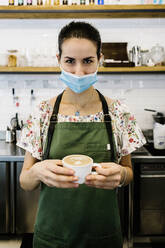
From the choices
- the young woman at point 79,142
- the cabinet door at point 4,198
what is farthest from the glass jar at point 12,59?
the young woman at point 79,142

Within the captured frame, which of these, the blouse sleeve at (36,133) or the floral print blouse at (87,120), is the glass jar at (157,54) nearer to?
the floral print blouse at (87,120)

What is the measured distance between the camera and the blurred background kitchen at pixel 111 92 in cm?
240

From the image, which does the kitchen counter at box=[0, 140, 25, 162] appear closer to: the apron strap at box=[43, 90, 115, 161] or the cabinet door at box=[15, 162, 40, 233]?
the cabinet door at box=[15, 162, 40, 233]

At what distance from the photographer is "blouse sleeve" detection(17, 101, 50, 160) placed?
1256 millimetres

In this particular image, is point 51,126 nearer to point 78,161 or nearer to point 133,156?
point 78,161

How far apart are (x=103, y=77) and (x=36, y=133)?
1937mm

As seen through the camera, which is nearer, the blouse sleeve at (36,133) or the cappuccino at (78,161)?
the cappuccino at (78,161)

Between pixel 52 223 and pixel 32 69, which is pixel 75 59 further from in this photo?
pixel 32 69

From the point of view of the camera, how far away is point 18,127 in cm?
297

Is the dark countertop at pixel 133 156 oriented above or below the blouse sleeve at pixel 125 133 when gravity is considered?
below

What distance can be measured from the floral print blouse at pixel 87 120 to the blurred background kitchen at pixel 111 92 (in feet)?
3.48

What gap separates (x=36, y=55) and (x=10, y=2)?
566 millimetres

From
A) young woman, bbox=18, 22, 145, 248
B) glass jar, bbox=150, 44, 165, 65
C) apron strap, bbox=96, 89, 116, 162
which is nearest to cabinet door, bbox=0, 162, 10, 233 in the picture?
young woman, bbox=18, 22, 145, 248

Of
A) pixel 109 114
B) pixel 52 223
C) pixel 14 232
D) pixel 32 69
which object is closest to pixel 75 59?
pixel 109 114
